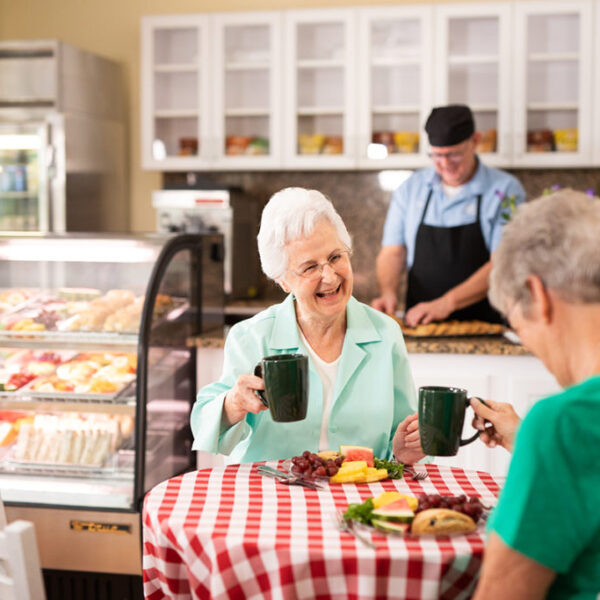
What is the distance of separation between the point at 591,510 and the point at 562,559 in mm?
73

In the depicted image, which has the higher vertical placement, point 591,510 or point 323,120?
point 323,120

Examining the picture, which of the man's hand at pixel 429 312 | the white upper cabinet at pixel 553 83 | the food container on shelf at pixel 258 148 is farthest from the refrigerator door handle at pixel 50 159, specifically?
the white upper cabinet at pixel 553 83

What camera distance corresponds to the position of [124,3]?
16.9ft

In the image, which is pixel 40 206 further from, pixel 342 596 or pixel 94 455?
pixel 342 596

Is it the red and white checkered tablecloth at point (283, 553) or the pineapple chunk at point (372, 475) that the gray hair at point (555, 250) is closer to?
the red and white checkered tablecloth at point (283, 553)

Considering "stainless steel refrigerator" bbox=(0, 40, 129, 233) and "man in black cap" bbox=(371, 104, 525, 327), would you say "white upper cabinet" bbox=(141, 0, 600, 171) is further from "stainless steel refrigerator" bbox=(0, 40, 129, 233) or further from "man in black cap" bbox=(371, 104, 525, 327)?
"man in black cap" bbox=(371, 104, 525, 327)

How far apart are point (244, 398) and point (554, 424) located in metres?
0.74

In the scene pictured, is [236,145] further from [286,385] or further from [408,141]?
[286,385]

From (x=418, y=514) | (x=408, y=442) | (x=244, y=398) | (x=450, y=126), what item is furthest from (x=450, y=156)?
(x=418, y=514)

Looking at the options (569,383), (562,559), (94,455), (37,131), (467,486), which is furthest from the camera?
(37,131)

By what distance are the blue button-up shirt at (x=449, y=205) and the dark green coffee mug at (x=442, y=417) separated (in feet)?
7.60

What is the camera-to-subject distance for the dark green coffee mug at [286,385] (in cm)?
155

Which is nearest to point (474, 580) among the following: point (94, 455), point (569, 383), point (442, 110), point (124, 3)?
point (569, 383)

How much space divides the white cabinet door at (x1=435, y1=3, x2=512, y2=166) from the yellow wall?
154cm
